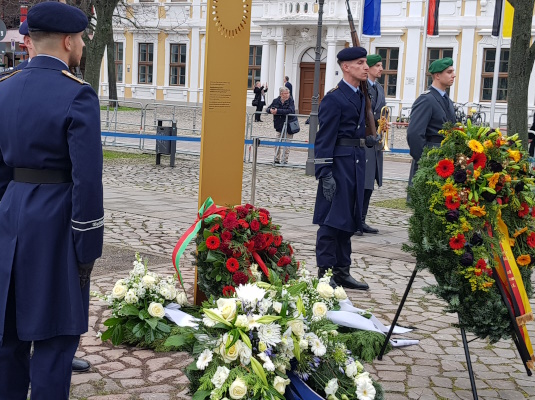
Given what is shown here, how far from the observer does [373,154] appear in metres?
9.97

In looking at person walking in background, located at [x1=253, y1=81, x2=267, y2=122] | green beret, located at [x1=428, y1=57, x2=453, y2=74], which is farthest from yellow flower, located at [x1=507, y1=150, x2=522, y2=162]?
person walking in background, located at [x1=253, y1=81, x2=267, y2=122]

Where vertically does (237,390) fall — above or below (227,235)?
below

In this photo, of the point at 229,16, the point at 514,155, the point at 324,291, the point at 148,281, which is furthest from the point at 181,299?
the point at 514,155

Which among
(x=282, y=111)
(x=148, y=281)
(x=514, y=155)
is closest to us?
(x=514, y=155)

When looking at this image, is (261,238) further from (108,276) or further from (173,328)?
(108,276)

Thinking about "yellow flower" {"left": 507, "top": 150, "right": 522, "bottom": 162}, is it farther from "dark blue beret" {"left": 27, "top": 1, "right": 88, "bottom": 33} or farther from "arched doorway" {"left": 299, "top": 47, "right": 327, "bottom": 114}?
"arched doorway" {"left": 299, "top": 47, "right": 327, "bottom": 114}

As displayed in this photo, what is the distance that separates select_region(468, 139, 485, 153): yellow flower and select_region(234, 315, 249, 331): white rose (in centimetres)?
180

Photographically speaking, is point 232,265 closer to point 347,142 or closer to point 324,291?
point 324,291

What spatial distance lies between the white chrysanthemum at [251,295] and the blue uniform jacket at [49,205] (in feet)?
2.25

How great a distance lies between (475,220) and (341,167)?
254 centimetres

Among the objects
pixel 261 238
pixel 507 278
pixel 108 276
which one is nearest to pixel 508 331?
pixel 507 278

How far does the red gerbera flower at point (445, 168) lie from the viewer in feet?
15.0

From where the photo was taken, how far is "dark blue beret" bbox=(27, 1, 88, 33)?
3.50 meters

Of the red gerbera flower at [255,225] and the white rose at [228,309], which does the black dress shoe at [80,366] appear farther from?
the white rose at [228,309]
